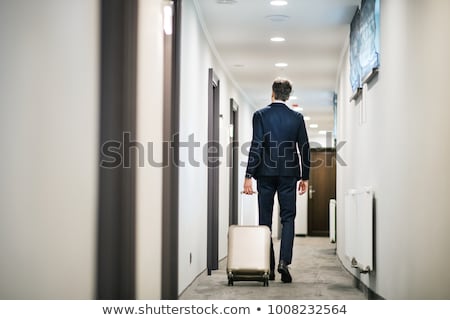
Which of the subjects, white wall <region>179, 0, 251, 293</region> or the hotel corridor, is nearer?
the hotel corridor

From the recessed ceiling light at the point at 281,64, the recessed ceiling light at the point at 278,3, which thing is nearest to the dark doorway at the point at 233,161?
the recessed ceiling light at the point at 281,64

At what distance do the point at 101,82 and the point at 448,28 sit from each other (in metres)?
1.54

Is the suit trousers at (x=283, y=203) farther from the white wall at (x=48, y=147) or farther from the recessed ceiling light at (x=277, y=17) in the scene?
the recessed ceiling light at (x=277, y=17)

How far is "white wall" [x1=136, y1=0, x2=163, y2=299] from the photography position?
329cm

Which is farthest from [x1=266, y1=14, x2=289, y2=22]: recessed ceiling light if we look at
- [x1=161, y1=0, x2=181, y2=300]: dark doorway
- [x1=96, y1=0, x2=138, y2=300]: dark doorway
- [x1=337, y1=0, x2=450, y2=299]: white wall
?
[x1=96, y1=0, x2=138, y2=300]: dark doorway

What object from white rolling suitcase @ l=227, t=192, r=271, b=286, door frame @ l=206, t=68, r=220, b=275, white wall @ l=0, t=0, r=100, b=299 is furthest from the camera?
door frame @ l=206, t=68, r=220, b=275

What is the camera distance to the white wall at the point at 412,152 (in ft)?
10.1

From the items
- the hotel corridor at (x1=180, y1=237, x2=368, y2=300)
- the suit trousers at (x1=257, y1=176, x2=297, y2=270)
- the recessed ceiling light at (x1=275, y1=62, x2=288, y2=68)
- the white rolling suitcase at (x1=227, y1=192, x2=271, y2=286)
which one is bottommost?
the hotel corridor at (x1=180, y1=237, x2=368, y2=300)

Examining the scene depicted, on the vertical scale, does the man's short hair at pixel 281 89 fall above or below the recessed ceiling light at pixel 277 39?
below

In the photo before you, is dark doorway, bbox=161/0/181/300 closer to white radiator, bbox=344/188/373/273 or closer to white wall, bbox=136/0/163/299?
white wall, bbox=136/0/163/299

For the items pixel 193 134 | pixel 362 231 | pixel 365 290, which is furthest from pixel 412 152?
pixel 193 134

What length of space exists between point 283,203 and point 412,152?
1641 mm

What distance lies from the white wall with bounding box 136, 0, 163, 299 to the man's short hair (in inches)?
75.0

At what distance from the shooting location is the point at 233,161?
33.8 ft
